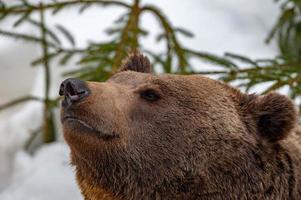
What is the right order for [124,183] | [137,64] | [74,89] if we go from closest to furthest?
[74,89], [124,183], [137,64]

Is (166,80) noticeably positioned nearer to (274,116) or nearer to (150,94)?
(150,94)

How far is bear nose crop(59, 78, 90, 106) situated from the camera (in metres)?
3.38

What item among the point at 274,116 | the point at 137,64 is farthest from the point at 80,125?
the point at 274,116

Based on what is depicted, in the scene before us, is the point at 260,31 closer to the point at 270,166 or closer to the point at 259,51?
the point at 259,51

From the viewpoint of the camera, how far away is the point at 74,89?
338 cm

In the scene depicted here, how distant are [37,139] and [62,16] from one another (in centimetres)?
186

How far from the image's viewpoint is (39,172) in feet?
20.9

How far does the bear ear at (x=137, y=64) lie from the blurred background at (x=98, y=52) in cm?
104

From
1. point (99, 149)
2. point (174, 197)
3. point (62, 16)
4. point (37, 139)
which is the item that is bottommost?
point (37, 139)

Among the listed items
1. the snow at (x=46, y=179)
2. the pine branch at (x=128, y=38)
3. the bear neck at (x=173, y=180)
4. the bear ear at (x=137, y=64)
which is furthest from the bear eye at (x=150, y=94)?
the snow at (x=46, y=179)

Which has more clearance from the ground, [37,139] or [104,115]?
[104,115]

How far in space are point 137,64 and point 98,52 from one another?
1.63 meters

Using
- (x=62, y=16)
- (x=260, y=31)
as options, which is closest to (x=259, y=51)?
→ (x=260, y=31)

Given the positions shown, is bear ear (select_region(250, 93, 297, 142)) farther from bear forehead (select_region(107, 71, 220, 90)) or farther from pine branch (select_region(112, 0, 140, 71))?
pine branch (select_region(112, 0, 140, 71))
